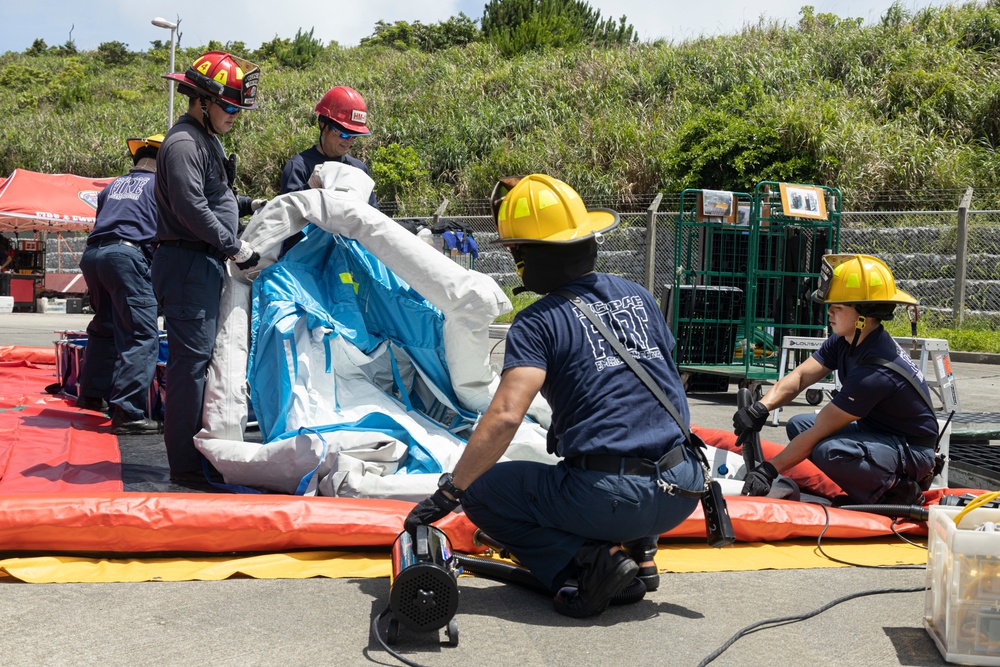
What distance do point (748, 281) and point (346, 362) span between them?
546 centimetres

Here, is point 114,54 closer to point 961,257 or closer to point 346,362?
point 961,257

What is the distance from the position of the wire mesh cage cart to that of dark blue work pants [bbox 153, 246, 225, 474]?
230 inches

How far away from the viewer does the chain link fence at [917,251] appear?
48.1 ft

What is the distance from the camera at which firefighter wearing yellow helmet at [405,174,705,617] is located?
295cm

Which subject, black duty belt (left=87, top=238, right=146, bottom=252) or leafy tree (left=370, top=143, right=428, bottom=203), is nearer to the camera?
black duty belt (left=87, top=238, right=146, bottom=252)

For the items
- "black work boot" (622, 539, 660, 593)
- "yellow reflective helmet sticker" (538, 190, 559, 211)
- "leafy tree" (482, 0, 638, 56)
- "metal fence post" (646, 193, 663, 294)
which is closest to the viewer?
"yellow reflective helmet sticker" (538, 190, 559, 211)

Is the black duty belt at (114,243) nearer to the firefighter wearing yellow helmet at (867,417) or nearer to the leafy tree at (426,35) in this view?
the firefighter wearing yellow helmet at (867,417)

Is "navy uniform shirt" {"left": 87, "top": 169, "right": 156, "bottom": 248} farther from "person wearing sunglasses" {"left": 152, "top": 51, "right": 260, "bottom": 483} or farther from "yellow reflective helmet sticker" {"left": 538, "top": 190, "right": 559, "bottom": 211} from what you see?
"yellow reflective helmet sticker" {"left": 538, "top": 190, "right": 559, "bottom": 211}

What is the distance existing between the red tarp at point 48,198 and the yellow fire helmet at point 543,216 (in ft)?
53.1

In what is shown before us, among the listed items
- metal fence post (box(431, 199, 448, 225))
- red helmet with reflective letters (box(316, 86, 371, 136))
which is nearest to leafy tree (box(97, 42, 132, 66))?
metal fence post (box(431, 199, 448, 225))

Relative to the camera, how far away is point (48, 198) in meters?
17.7

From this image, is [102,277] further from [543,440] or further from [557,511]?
[557,511]

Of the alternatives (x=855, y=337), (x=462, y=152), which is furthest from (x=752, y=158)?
(x=855, y=337)

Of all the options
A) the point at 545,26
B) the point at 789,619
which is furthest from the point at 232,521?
the point at 545,26
